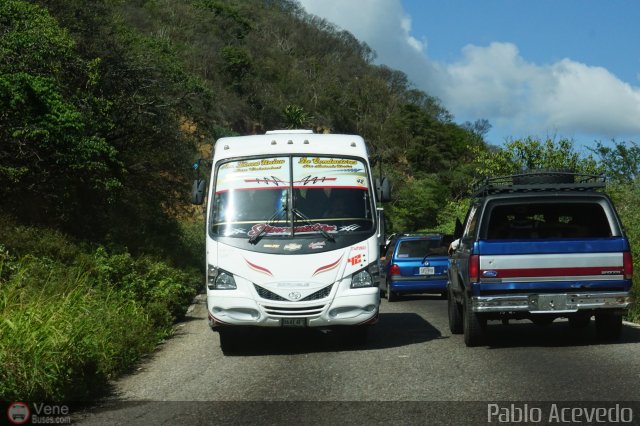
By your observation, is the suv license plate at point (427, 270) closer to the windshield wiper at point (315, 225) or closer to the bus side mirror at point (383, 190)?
the bus side mirror at point (383, 190)

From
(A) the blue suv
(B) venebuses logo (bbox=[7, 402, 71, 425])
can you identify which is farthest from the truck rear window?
(A) the blue suv

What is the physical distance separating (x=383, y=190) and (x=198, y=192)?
262 cm

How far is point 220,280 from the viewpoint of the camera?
38.7 ft

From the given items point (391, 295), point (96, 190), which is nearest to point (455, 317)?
point (391, 295)

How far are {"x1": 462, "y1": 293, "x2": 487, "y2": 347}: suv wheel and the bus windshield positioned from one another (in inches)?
69.7

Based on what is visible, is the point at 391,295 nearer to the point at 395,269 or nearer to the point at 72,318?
the point at 395,269

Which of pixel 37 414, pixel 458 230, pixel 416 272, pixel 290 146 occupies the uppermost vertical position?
pixel 290 146

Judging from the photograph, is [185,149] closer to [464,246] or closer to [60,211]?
[60,211]

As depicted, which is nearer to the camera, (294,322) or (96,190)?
(294,322)

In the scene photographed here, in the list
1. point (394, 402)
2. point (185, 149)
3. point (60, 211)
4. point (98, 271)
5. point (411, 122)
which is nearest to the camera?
point (394, 402)

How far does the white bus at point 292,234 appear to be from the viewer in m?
11.6

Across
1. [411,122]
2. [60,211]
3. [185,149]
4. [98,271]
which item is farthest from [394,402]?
[411,122]

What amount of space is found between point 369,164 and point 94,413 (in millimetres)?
6071

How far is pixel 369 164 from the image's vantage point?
1279 cm
